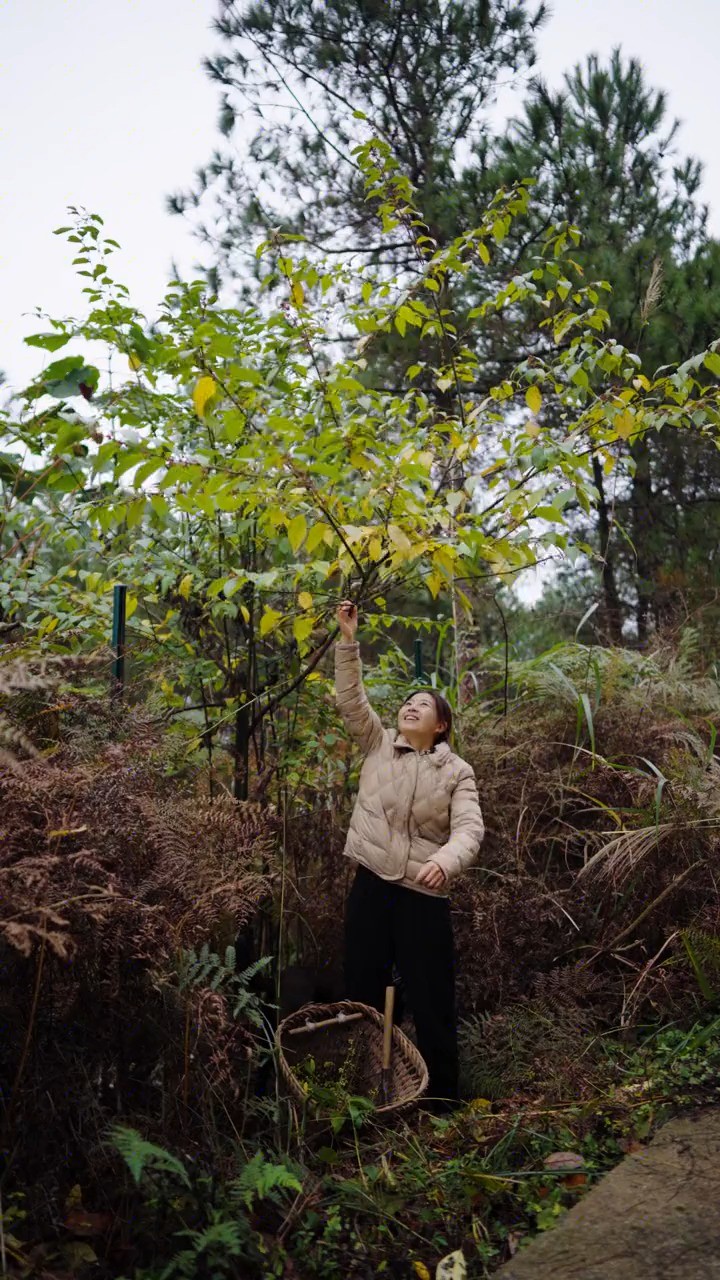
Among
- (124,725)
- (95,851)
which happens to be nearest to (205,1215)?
(95,851)

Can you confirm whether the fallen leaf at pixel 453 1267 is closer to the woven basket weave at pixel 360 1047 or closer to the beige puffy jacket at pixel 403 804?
the woven basket weave at pixel 360 1047

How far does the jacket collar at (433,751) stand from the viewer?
4184mm

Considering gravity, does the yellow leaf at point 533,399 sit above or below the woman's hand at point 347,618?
above

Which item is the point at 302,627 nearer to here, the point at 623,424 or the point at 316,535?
the point at 316,535

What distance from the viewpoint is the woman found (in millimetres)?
3936

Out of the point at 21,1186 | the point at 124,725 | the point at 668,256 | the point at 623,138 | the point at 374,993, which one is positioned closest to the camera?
the point at 21,1186

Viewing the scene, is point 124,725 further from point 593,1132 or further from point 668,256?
point 668,256

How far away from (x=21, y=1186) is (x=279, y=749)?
2433mm

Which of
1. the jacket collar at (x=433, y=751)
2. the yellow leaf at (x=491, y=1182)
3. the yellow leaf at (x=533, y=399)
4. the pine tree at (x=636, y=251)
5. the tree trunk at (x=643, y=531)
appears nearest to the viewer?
the yellow leaf at (x=491, y=1182)

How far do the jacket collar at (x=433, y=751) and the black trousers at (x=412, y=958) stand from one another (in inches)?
19.6

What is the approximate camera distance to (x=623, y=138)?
9852mm

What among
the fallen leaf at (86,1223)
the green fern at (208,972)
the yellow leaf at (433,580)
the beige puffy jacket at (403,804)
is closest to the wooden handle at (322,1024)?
the beige puffy jacket at (403,804)

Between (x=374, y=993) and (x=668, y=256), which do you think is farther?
(x=668, y=256)

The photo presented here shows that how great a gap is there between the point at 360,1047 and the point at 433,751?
1.16m
